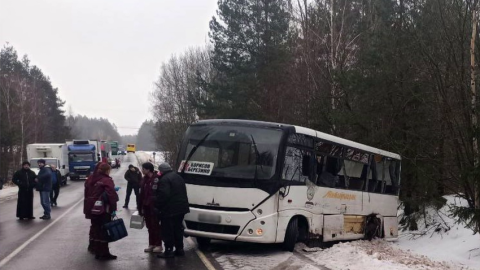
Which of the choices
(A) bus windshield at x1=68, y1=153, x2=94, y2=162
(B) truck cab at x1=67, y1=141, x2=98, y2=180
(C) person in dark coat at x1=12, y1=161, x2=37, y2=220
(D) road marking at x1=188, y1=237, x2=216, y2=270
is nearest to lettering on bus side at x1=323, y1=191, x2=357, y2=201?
(D) road marking at x1=188, y1=237, x2=216, y2=270

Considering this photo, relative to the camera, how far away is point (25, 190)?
15406 millimetres

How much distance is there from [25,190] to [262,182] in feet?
28.5

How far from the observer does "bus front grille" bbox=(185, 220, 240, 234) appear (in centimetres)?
992

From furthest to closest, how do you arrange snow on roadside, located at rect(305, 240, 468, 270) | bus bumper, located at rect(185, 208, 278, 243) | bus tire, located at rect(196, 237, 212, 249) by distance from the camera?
1. bus tire, located at rect(196, 237, 212, 249)
2. bus bumper, located at rect(185, 208, 278, 243)
3. snow on roadside, located at rect(305, 240, 468, 270)

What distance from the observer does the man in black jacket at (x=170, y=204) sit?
30.2 ft

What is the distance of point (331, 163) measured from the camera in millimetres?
11727

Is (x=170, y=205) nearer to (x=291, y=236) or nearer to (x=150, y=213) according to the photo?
(x=150, y=213)

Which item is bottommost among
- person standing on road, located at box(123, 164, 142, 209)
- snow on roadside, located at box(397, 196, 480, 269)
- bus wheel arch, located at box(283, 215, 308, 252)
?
snow on roadside, located at box(397, 196, 480, 269)

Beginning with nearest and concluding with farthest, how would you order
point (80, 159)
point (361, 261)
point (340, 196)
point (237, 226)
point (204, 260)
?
point (361, 261), point (204, 260), point (237, 226), point (340, 196), point (80, 159)

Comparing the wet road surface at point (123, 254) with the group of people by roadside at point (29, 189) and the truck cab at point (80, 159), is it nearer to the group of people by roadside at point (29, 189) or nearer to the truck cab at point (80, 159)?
the group of people by roadside at point (29, 189)

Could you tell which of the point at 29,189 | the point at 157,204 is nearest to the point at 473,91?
the point at 157,204

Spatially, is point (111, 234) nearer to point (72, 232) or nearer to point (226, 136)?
point (226, 136)

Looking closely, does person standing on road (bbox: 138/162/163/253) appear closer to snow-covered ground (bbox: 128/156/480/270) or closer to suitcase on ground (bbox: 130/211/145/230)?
suitcase on ground (bbox: 130/211/145/230)

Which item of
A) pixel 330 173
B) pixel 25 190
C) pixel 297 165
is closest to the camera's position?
Answer: pixel 297 165
